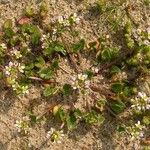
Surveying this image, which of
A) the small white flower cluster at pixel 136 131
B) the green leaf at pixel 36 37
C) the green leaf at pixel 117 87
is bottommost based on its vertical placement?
the small white flower cluster at pixel 136 131

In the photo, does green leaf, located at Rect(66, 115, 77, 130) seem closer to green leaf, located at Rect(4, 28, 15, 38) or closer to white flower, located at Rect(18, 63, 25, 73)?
white flower, located at Rect(18, 63, 25, 73)

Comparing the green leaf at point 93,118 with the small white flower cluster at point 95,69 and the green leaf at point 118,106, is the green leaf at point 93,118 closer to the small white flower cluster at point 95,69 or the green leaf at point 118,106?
the green leaf at point 118,106

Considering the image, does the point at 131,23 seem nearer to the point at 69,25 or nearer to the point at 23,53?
the point at 69,25

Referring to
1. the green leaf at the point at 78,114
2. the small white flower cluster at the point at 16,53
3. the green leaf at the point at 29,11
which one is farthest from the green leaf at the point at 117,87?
the green leaf at the point at 29,11

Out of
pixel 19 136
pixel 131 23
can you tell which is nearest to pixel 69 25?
pixel 131 23

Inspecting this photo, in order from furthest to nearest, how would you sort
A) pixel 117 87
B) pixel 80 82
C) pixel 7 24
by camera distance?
pixel 7 24, pixel 117 87, pixel 80 82

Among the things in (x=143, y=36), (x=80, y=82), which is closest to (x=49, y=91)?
(x=80, y=82)

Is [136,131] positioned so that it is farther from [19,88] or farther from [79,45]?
[19,88]
